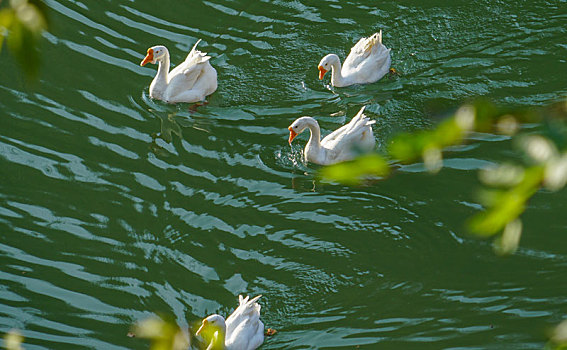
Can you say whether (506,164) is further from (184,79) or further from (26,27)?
(184,79)

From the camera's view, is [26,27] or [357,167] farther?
[357,167]

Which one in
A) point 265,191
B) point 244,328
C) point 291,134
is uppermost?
point 291,134

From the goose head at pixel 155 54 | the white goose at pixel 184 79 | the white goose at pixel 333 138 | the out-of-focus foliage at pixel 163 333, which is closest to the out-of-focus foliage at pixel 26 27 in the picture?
the out-of-focus foliage at pixel 163 333

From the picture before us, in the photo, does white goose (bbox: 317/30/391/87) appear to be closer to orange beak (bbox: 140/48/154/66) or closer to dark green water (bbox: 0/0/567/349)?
dark green water (bbox: 0/0/567/349)

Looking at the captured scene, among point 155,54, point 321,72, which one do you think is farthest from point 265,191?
point 155,54

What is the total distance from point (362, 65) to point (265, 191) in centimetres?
239

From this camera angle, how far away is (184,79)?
1002 centimetres

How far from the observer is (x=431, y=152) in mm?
1277

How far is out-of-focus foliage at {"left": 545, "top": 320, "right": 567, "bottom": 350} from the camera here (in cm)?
129

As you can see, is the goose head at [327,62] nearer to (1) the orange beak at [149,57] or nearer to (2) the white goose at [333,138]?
(2) the white goose at [333,138]

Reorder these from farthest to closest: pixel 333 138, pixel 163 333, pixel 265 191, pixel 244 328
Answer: pixel 333 138 → pixel 265 191 → pixel 244 328 → pixel 163 333

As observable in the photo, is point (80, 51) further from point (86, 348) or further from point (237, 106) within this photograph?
point (86, 348)

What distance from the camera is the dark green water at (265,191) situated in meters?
7.00

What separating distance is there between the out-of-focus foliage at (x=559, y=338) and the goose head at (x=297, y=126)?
731 cm
